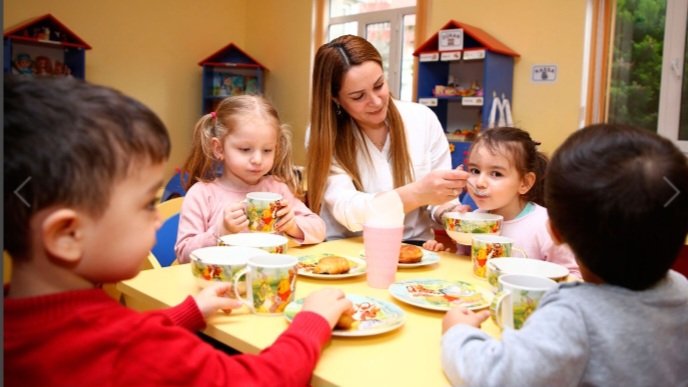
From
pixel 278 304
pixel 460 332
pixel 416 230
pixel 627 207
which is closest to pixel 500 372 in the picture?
pixel 460 332

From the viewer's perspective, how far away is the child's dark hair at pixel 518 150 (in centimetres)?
162

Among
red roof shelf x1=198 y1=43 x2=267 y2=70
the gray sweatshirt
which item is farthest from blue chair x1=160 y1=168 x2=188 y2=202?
the gray sweatshirt

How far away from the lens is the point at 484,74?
3.50 metres

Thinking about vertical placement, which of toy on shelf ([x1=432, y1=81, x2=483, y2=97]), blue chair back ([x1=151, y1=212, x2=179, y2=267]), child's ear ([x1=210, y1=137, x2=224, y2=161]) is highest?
toy on shelf ([x1=432, y1=81, x2=483, y2=97])

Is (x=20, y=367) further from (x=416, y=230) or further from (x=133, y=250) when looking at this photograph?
(x=416, y=230)

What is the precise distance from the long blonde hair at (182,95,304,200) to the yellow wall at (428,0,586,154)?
217cm

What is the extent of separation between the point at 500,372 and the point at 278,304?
405mm

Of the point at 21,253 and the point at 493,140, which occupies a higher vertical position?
the point at 493,140

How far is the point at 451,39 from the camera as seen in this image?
3.61 metres

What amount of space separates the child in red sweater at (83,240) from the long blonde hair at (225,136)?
3.29 ft

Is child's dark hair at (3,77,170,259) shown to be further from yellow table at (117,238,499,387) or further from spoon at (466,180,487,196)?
spoon at (466,180,487,196)

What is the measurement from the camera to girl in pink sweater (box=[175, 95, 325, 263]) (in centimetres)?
156

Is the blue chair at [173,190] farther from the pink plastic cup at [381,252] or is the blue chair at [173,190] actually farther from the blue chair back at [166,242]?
the pink plastic cup at [381,252]

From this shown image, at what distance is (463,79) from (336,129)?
7.24ft
